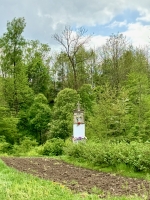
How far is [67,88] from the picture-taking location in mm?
28062

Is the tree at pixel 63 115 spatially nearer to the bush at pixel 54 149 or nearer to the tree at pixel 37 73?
the bush at pixel 54 149

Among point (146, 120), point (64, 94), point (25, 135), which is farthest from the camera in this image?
point (25, 135)

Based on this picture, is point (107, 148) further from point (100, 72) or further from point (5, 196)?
point (100, 72)

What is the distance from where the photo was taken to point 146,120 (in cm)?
2030

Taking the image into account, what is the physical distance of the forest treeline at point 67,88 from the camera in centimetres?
1920

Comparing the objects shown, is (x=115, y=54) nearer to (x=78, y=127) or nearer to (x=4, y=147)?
(x=4, y=147)

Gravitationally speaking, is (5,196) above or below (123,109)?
below

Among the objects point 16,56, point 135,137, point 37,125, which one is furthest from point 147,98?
point 16,56

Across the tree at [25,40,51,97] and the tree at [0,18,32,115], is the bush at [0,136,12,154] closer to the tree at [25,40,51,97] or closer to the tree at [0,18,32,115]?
the tree at [0,18,32,115]

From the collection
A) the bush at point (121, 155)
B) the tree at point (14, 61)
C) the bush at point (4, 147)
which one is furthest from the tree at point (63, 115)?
the bush at point (121, 155)

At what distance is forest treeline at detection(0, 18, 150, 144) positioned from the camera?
19.2 metres

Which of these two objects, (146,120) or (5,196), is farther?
(146,120)

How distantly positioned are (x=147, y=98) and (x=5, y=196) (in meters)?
17.4

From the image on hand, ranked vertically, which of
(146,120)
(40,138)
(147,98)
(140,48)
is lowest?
(40,138)
